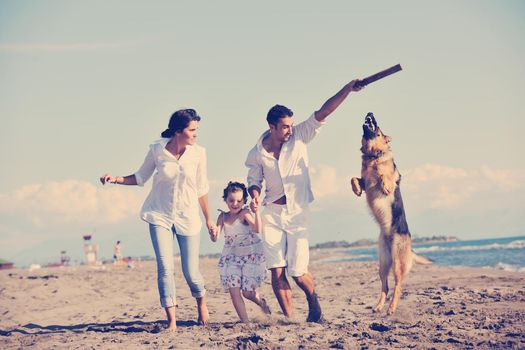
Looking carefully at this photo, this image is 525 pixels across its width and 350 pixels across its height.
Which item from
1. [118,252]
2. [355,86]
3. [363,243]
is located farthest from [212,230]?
[363,243]

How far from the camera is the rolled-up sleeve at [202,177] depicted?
5.89 m

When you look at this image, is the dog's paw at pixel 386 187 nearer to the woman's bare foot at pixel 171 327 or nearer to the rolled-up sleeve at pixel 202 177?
the rolled-up sleeve at pixel 202 177

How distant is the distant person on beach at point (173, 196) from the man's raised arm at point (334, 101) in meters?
1.25

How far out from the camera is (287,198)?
5.65m

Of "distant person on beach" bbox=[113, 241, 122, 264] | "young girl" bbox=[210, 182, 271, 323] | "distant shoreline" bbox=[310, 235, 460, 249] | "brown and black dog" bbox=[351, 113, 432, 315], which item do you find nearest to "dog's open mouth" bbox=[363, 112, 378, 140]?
"brown and black dog" bbox=[351, 113, 432, 315]

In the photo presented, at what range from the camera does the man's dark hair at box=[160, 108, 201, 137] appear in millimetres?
5645

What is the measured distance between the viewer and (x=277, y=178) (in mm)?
5707

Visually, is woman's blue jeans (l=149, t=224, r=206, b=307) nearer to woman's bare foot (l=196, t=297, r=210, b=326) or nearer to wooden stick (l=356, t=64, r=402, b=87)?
woman's bare foot (l=196, t=297, r=210, b=326)

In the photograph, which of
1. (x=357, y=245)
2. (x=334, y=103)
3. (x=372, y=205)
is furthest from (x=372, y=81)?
(x=357, y=245)

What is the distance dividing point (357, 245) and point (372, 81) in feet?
230

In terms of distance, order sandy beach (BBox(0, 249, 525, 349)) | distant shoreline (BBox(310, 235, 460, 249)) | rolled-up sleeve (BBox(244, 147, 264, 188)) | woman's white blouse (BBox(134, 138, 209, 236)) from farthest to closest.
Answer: distant shoreline (BBox(310, 235, 460, 249)) → rolled-up sleeve (BBox(244, 147, 264, 188)) → woman's white blouse (BBox(134, 138, 209, 236)) → sandy beach (BBox(0, 249, 525, 349))

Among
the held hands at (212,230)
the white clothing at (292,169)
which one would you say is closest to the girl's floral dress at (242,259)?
the held hands at (212,230)

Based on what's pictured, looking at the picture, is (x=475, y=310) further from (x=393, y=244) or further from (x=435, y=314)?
(x=393, y=244)

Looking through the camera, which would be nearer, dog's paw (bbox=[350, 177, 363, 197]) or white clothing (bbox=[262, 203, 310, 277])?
white clothing (bbox=[262, 203, 310, 277])
